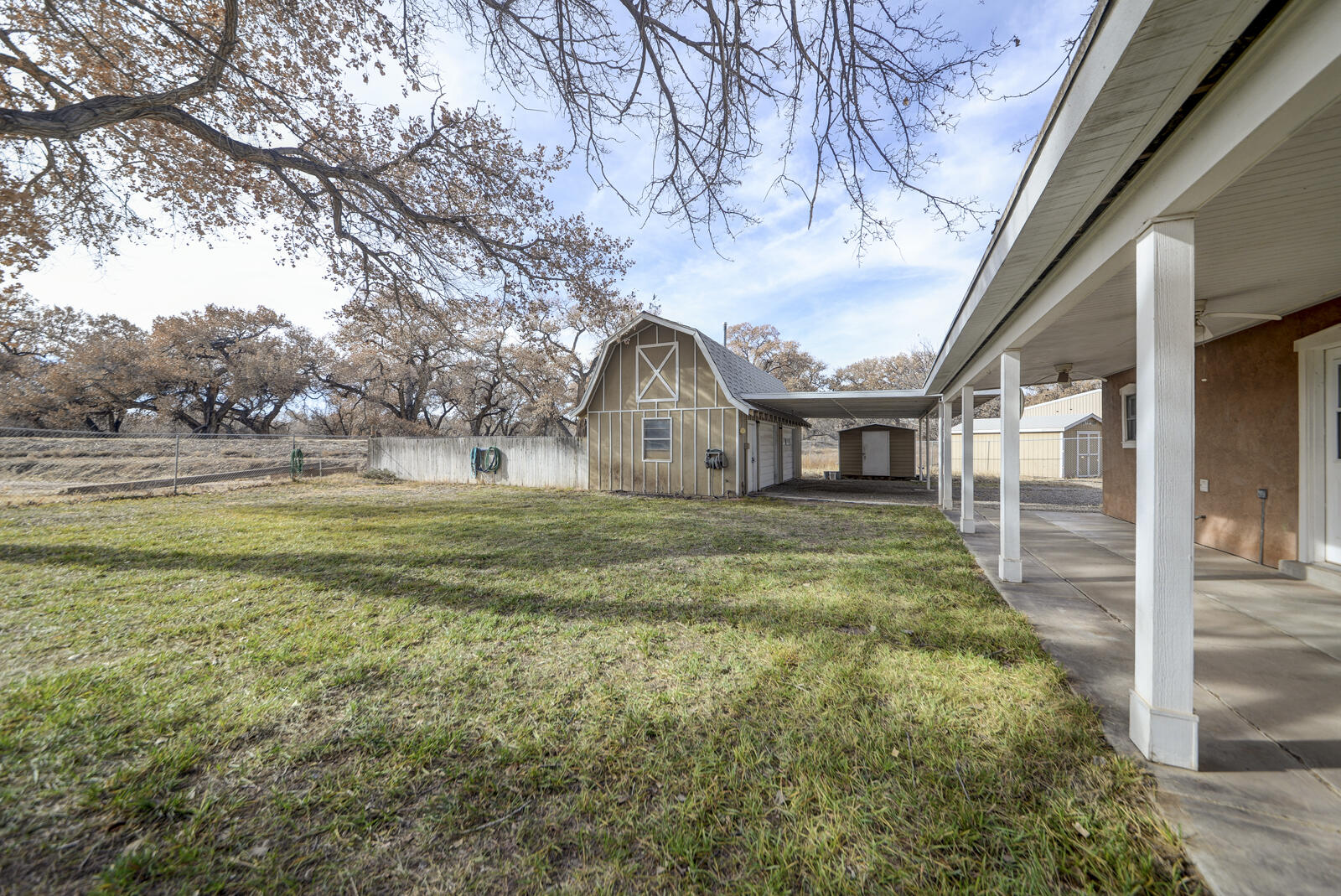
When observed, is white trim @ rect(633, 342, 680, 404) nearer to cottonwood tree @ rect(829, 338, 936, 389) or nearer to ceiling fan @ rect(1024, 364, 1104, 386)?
ceiling fan @ rect(1024, 364, 1104, 386)

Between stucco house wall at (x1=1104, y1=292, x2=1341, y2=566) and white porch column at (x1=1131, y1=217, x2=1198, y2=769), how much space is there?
397 centimetres

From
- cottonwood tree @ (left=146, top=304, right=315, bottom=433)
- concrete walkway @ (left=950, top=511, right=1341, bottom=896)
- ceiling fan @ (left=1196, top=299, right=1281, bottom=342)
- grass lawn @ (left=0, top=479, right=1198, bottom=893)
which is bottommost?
grass lawn @ (left=0, top=479, right=1198, bottom=893)

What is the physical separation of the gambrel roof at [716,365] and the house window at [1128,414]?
6.70m

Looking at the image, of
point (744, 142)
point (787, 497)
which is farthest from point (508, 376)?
point (744, 142)

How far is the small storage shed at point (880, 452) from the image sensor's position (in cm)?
1764

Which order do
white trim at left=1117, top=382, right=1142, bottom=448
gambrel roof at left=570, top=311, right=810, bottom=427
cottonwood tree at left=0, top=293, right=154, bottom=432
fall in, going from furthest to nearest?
cottonwood tree at left=0, top=293, right=154, bottom=432
gambrel roof at left=570, top=311, right=810, bottom=427
white trim at left=1117, top=382, right=1142, bottom=448

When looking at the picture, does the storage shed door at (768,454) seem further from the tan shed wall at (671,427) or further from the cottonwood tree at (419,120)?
the cottonwood tree at (419,120)

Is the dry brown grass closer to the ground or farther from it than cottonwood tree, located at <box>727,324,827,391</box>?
closer to the ground

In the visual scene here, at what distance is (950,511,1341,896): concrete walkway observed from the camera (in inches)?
59.3

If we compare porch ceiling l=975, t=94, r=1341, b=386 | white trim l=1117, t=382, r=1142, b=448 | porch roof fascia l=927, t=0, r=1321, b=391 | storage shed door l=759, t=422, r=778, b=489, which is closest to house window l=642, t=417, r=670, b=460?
storage shed door l=759, t=422, r=778, b=489

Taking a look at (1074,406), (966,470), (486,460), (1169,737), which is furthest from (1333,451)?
(1074,406)

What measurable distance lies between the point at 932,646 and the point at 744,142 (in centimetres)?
414

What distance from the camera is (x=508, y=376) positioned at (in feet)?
62.4

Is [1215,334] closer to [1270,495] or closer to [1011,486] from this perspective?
[1270,495]
